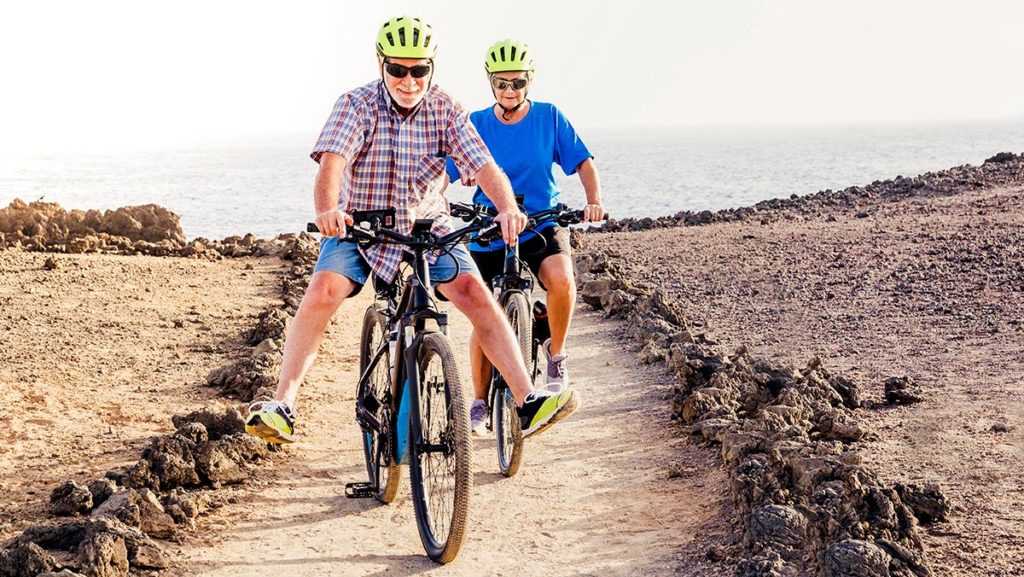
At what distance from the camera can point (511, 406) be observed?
717cm

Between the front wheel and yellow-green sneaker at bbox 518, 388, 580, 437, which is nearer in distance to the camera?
the front wheel

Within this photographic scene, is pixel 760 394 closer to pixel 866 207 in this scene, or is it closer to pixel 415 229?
pixel 415 229

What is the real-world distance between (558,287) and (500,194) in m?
1.62

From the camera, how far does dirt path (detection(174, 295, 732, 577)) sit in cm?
580

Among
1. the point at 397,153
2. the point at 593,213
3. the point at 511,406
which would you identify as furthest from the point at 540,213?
the point at 397,153

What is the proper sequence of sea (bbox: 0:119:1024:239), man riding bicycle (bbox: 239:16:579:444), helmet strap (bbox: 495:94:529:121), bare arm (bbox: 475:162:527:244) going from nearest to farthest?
bare arm (bbox: 475:162:527:244) < man riding bicycle (bbox: 239:16:579:444) < helmet strap (bbox: 495:94:529:121) < sea (bbox: 0:119:1024:239)

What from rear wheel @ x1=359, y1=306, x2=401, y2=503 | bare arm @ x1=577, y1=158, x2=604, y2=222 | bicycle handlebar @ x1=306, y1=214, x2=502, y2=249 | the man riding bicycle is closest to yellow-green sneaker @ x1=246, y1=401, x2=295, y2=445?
the man riding bicycle

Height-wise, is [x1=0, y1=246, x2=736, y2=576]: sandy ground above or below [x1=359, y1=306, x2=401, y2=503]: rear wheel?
below

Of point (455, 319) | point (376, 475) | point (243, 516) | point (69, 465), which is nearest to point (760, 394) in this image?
point (376, 475)

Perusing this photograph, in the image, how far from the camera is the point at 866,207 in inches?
877

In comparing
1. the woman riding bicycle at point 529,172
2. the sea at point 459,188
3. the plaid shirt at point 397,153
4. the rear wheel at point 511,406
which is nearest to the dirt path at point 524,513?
the rear wheel at point 511,406

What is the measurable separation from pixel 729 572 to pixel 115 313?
928 centimetres

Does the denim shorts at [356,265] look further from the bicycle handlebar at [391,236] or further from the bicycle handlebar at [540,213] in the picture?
the bicycle handlebar at [540,213]

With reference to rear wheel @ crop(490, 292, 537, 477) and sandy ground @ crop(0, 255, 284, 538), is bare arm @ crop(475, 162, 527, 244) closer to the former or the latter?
rear wheel @ crop(490, 292, 537, 477)
